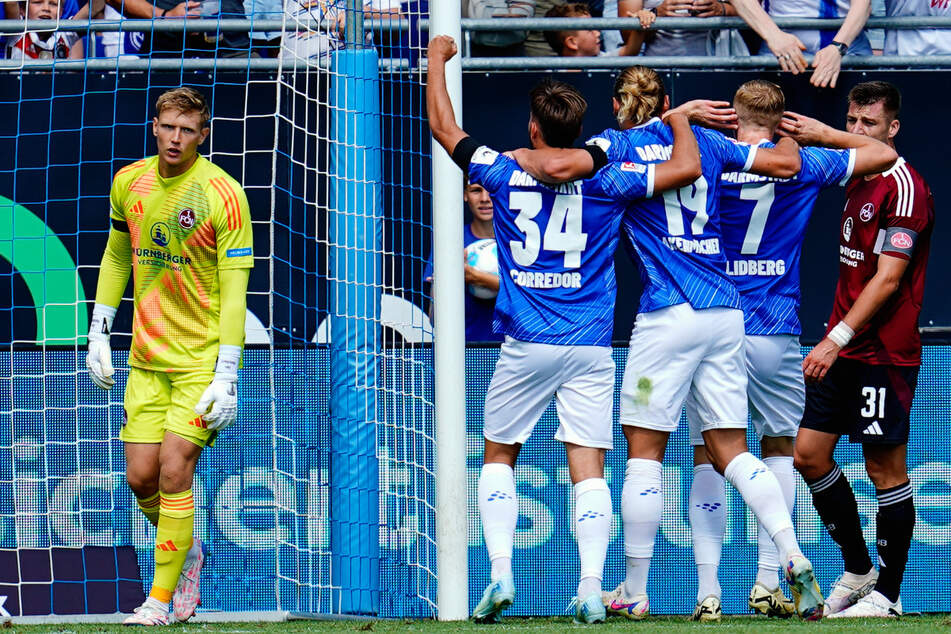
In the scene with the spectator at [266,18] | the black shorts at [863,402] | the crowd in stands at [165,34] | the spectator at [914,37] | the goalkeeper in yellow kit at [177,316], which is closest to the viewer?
the goalkeeper in yellow kit at [177,316]

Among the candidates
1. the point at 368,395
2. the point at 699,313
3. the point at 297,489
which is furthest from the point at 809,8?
the point at 297,489

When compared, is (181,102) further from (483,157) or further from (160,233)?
(483,157)

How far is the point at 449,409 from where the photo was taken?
591cm

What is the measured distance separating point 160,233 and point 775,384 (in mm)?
2668

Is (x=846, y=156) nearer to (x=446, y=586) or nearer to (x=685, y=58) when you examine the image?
(x=685, y=58)

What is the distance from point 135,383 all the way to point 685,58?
3.21m

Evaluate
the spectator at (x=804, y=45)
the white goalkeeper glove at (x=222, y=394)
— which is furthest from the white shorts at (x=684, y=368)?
the spectator at (x=804, y=45)

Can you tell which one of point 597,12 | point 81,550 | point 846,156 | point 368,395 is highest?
point 597,12

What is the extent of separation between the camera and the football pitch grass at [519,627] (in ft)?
16.8

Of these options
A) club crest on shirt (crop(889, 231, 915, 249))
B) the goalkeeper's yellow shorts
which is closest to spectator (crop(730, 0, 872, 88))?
club crest on shirt (crop(889, 231, 915, 249))

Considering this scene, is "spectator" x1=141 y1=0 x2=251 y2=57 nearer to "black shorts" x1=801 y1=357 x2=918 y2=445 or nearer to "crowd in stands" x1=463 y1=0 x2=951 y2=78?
"crowd in stands" x1=463 y1=0 x2=951 y2=78

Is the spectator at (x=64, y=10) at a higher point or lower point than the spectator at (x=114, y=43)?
higher

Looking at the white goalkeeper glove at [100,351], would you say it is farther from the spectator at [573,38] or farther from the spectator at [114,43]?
the spectator at [573,38]

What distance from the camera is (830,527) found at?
632 centimetres
